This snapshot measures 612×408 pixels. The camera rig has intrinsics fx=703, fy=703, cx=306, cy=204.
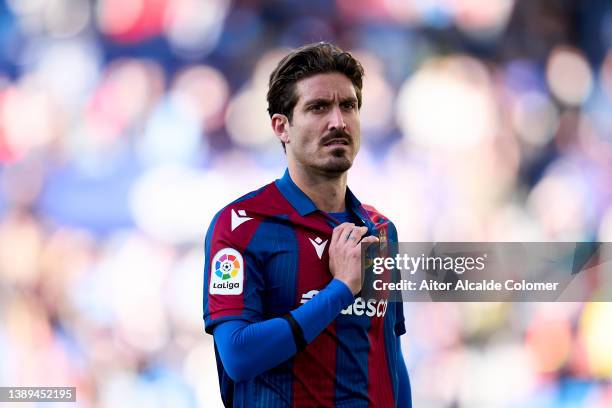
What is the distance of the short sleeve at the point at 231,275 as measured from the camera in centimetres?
Answer: 137

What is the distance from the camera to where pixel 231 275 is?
1392 mm

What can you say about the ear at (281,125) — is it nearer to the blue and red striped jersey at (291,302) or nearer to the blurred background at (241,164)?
the blue and red striped jersey at (291,302)

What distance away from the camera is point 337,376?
1.40m

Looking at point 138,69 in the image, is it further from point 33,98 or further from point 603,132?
point 603,132

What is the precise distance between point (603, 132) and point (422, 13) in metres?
0.91

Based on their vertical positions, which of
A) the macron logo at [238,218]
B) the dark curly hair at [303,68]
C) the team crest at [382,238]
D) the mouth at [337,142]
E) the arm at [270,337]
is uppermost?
the dark curly hair at [303,68]

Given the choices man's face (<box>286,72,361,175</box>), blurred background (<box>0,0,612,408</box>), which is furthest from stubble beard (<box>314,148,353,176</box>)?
blurred background (<box>0,0,612,408</box>)


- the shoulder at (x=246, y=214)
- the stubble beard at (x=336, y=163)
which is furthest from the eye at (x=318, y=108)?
the shoulder at (x=246, y=214)

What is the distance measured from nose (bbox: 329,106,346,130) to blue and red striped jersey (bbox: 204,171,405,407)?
0.18 m

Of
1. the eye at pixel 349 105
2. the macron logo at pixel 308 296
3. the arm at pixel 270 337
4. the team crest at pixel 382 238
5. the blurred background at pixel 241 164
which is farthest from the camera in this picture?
the blurred background at pixel 241 164

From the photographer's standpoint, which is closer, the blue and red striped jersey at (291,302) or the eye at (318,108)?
the blue and red striped jersey at (291,302)

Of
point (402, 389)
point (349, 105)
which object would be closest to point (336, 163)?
point (349, 105)

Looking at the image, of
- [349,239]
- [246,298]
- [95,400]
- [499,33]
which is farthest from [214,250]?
[499,33]

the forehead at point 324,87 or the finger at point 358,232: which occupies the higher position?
the forehead at point 324,87
